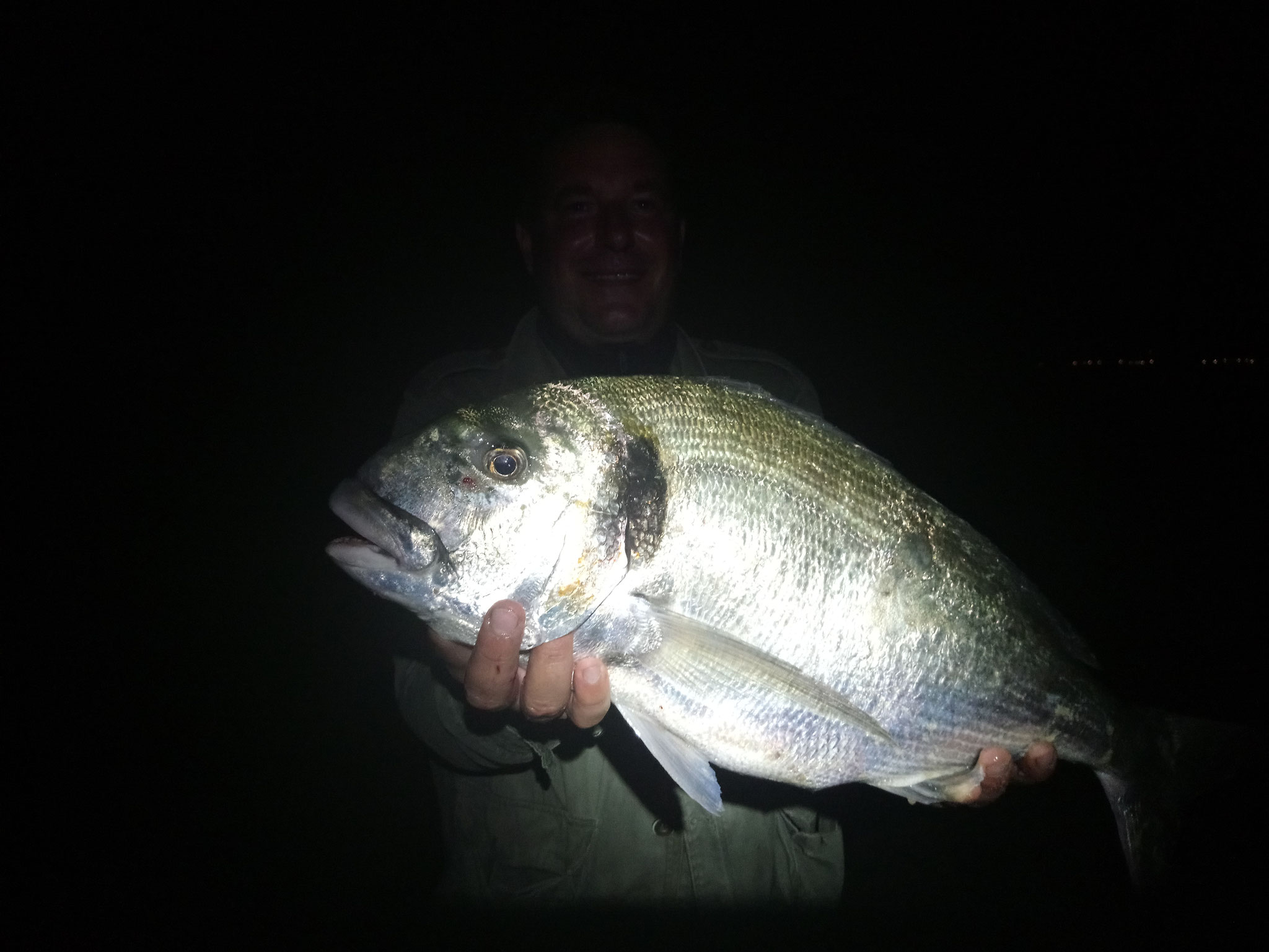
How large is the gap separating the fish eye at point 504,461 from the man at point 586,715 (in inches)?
12.1

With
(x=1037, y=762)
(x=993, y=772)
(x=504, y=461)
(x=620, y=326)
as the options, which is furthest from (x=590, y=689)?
(x=620, y=326)

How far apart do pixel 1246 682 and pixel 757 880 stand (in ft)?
20.4

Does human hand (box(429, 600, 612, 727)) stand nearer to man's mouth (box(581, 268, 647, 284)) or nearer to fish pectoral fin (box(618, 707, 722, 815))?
fish pectoral fin (box(618, 707, 722, 815))

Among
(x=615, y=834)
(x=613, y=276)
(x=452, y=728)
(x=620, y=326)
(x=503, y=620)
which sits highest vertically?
(x=613, y=276)

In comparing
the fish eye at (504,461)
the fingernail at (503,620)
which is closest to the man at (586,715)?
the fingernail at (503,620)

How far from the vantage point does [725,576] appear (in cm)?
148

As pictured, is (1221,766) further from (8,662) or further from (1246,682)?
(8,662)

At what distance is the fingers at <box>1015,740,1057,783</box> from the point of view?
1694 mm

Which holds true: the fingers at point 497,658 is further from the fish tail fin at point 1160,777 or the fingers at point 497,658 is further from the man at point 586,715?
the fish tail fin at point 1160,777

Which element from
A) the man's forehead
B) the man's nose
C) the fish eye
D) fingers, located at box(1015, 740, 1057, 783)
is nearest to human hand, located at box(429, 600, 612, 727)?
the fish eye

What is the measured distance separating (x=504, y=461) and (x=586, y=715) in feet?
2.25

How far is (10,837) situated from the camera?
12.7ft

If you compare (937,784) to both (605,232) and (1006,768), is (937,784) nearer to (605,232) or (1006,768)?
(1006,768)

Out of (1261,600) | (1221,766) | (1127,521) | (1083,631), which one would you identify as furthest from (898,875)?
(1127,521)
